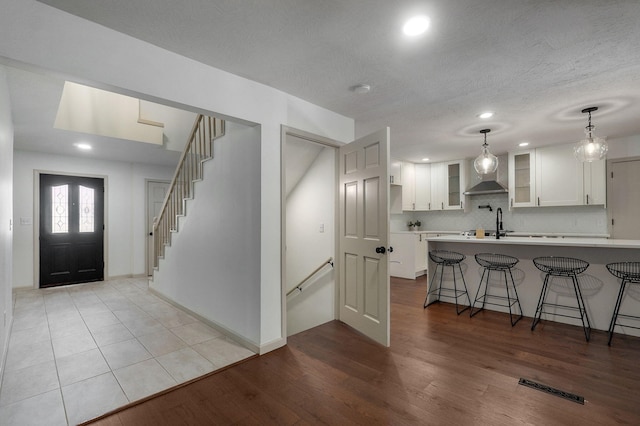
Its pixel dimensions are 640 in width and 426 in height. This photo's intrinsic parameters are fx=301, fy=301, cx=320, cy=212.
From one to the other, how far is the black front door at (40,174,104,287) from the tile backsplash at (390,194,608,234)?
6158 mm

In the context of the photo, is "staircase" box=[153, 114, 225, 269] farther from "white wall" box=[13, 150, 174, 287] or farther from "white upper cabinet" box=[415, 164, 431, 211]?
"white upper cabinet" box=[415, 164, 431, 211]

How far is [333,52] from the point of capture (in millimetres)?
2270

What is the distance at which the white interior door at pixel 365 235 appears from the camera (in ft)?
9.38

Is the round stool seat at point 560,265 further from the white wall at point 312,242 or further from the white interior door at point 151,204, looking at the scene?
the white interior door at point 151,204

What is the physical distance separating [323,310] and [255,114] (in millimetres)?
2447

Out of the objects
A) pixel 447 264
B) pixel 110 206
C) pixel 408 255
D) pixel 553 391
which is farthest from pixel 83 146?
pixel 553 391

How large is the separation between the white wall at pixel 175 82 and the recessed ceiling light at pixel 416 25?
4.46ft

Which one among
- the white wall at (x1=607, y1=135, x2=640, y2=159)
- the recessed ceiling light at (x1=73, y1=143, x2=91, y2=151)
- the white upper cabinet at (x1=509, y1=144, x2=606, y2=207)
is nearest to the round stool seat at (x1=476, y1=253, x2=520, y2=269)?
the white upper cabinet at (x1=509, y1=144, x2=606, y2=207)

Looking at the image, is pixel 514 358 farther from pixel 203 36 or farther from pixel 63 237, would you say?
pixel 63 237

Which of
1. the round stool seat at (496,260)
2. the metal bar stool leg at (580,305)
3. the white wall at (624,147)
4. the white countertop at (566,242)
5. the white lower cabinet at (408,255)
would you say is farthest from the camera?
the white lower cabinet at (408,255)

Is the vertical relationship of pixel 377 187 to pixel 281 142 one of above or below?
below

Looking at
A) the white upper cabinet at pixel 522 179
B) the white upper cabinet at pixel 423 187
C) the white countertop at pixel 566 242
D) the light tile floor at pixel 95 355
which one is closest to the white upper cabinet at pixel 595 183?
the white upper cabinet at pixel 522 179

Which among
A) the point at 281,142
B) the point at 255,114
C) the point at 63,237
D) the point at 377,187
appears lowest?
the point at 63,237

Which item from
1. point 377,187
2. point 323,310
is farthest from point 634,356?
point 323,310
